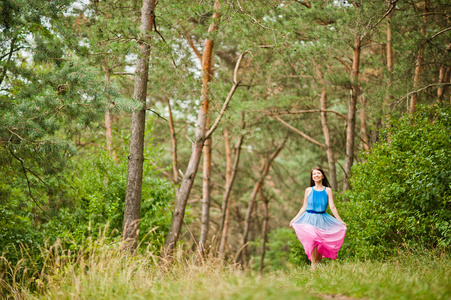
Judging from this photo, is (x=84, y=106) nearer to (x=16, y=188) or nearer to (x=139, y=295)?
(x=16, y=188)

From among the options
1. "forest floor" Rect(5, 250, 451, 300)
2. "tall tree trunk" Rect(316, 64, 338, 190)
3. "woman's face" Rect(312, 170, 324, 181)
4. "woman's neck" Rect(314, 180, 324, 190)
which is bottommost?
"forest floor" Rect(5, 250, 451, 300)

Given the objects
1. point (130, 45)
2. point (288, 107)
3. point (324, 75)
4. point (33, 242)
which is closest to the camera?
point (130, 45)

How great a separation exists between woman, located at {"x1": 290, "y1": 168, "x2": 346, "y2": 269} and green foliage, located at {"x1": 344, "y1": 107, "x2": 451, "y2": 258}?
1.10m

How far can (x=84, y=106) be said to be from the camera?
7.64 metres

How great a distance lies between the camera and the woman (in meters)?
6.62

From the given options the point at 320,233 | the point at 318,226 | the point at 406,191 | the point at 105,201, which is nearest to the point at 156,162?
the point at 105,201

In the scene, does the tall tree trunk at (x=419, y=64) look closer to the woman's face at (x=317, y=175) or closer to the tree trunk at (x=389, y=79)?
the tree trunk at (x=389, y=79)

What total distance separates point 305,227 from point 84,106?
475cm

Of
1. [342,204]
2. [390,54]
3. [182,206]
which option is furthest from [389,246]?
[390,54]

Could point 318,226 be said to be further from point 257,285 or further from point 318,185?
point 257,285

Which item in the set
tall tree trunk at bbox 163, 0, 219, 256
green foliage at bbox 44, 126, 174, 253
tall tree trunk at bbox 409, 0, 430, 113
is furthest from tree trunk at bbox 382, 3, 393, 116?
green foliage at bbox 44, 126, 174, 253

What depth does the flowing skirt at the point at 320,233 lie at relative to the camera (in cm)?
659

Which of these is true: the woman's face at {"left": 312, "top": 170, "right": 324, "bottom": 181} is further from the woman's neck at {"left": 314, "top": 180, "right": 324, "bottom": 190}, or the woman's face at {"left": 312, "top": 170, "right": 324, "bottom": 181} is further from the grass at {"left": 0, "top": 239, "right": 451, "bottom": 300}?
the grass at {"left": 0, "top": 239, "right": 451, "bottom": 300}

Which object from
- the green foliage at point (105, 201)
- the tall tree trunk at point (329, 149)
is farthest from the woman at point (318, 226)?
the tall tree trunk at point (329, 149)
